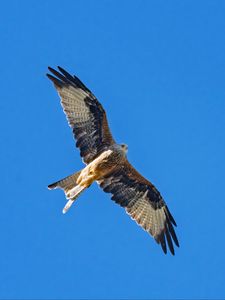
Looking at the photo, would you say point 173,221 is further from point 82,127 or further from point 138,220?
point 82,127

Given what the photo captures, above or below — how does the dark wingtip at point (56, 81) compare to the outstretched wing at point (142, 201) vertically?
above

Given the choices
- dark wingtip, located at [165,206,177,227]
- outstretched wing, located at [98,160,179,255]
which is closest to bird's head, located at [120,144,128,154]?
outstretched wing, located at [98,160,179,255]

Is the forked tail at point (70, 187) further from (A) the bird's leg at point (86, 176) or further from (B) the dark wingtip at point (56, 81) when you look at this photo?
(B) the dark wingtip at point (56, 81)

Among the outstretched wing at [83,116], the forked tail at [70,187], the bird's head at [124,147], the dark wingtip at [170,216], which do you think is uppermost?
the outstretched wing at [83,116]

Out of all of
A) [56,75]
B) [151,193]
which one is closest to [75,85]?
[56,75]

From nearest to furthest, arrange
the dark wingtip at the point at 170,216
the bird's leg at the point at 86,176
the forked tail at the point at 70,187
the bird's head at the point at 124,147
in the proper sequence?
the forked tail at the point at 70,187, the bird's leg at the point at 86,176, the bird's head at the point at 124,147, the dark wingtip at the point at 170,216

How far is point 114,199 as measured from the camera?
16578 mm

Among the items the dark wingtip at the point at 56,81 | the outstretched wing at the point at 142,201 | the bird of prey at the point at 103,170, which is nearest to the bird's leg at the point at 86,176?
the bird of prey at the point at 103,170

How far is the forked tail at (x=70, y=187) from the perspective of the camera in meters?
15.7

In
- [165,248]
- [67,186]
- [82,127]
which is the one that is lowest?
[165,248]

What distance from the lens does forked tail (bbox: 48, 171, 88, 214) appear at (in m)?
15.7

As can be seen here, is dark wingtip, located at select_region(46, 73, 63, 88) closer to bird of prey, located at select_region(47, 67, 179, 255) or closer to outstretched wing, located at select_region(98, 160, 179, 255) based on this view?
bird of prey, located at select_region(47, 67, 179, 255)

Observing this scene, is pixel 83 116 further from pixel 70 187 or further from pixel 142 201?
pixel 142 201

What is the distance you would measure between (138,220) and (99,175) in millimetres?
1204
